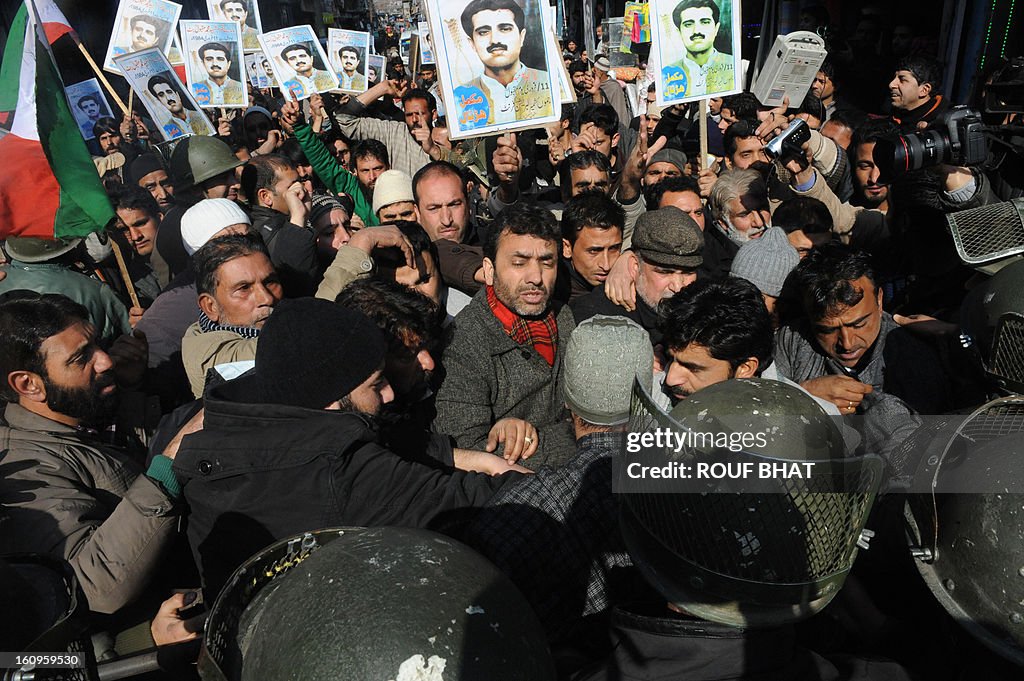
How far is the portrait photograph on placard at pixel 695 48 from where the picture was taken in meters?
5.13

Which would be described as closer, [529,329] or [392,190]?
[529,329]

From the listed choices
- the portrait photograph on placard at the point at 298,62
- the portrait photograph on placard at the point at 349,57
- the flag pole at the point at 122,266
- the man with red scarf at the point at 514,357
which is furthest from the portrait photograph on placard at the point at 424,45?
the man with red scarf at the point at 514,357

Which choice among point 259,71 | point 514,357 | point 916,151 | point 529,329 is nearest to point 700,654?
point 514,357

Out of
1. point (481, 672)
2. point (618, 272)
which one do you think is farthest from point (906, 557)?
Result: point (618, 272)

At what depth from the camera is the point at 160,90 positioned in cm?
651

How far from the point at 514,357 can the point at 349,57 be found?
7443mm

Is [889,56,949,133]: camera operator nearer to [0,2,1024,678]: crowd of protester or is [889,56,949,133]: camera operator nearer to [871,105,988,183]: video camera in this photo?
[0,2,1024,678]: crowd of protester

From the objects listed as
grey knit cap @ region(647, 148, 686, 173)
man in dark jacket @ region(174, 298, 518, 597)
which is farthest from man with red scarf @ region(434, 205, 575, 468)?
grey knit cap @ region(647, 148, 686, 173)

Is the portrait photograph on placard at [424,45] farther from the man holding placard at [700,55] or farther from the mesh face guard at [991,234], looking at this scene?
the mesh face guard at [991,234]

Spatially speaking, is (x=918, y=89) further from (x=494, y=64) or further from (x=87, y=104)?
(x=87, y=104)

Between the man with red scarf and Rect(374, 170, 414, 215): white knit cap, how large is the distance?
150 cm

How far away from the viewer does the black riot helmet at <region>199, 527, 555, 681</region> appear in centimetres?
115

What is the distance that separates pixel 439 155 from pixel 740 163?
10.3 feet

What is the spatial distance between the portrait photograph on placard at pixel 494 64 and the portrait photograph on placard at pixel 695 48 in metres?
1.10
